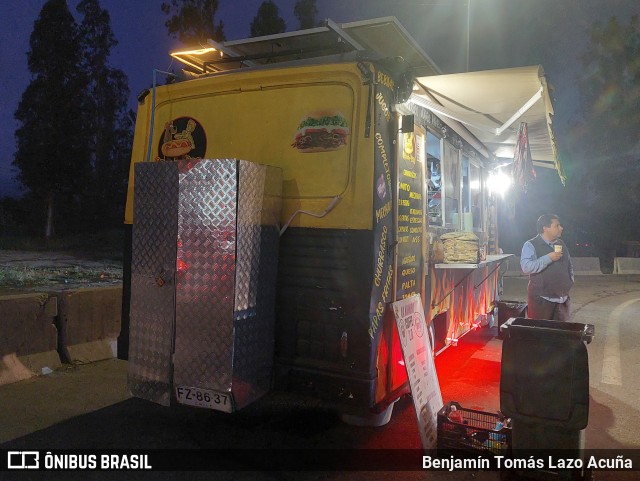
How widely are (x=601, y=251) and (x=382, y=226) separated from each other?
30836 millimetres

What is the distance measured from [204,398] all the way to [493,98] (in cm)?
387

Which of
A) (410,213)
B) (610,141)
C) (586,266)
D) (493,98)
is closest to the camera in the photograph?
(410,213)

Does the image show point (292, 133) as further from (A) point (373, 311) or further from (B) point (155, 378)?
(B) point (155, 378)

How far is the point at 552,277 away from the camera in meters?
5.66

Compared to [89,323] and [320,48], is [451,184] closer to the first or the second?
[320,48]

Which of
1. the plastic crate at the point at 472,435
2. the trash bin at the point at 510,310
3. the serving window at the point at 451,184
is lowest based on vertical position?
the plastic crate at the point at 472,435

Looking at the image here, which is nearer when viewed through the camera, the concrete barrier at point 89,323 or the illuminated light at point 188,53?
the illuminated light at point 188,53

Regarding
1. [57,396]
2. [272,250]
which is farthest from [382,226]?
[57,396]

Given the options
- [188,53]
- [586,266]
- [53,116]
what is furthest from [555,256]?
[53,116]

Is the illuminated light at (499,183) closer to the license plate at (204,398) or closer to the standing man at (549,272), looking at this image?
the standing man at (549,272)

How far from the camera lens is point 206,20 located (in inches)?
854

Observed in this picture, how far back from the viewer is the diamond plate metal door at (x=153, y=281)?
11.9 feet

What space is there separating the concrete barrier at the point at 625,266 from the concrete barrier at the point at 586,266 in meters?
0.99

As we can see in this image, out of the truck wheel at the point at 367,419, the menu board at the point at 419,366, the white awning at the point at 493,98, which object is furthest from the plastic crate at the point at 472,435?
the white awning at the point at 493,98
